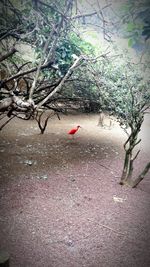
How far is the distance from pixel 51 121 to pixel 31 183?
762cm

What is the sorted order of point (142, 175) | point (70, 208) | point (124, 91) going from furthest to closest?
point (124, 91), point (142, 175), point (70, 208)

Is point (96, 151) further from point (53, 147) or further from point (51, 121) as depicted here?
point (51, 121)

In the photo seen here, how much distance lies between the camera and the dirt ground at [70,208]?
3555 mm

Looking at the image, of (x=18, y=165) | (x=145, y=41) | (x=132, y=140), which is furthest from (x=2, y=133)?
(x=145, y=41)

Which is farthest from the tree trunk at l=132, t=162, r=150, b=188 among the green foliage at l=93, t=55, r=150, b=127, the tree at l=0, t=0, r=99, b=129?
the tree at l=0, t=0, r=99, b=129

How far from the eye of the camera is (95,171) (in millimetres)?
6664

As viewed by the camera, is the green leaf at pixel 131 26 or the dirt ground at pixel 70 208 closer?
the green leaf at pixel 131 26

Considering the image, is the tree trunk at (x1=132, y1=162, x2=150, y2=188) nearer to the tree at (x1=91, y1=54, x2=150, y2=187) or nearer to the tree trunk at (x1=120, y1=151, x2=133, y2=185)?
the tree at (x1=91, y1=54, x2=150, y2=187)

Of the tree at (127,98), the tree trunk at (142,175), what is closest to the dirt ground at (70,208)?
the tree trunk at (142,175)

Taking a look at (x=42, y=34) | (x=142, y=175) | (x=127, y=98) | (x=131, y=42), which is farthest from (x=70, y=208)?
(x=131, y=42)

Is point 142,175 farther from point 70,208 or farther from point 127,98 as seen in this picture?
point 127,98

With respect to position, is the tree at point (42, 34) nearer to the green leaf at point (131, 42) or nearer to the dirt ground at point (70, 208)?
the dirt ground at point (70, 208)

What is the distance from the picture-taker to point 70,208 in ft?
15.5

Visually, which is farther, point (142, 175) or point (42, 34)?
point (142, 175)
